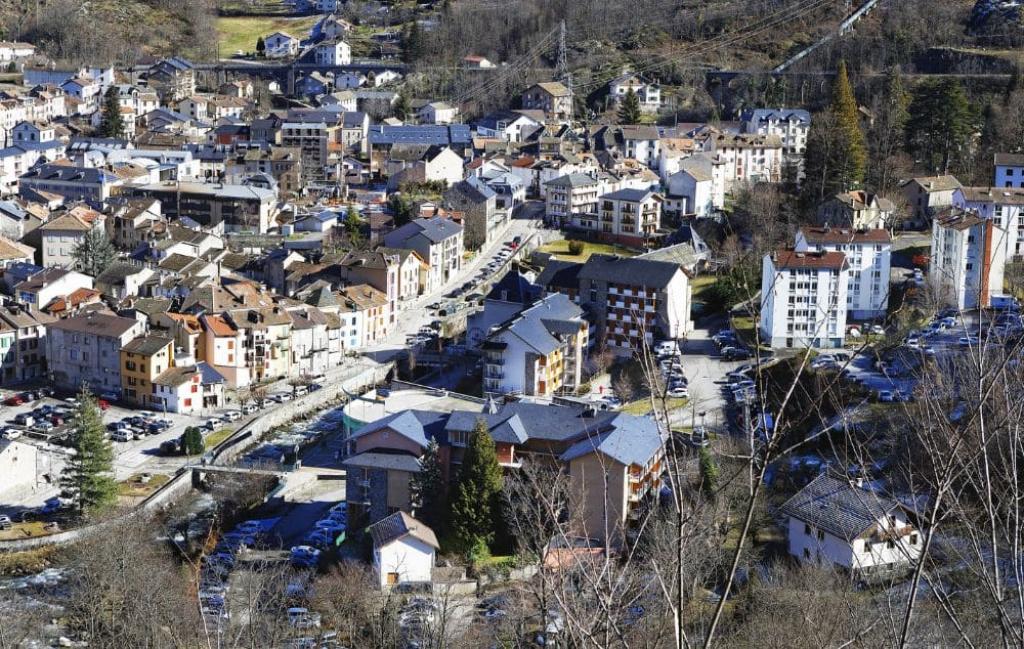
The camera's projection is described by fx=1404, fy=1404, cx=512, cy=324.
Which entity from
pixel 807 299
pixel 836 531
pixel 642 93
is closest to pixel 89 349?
pixel 807 299

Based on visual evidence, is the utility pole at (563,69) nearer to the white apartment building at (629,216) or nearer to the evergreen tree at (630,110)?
the evergreen tree at (630,110)

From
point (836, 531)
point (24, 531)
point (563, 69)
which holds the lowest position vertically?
point (24, 531)

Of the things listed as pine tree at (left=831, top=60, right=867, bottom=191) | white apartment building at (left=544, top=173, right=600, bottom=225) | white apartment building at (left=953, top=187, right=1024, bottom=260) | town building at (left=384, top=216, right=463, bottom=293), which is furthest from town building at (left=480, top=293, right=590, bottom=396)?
pine tree at (left=831, top=60, right=867, bottom=191)

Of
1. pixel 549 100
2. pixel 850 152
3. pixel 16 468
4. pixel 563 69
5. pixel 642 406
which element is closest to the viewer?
pixel 16 468

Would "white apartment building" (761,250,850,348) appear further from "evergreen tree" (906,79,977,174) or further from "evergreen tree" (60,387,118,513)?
"evergreen tree" (60,387,118,513)

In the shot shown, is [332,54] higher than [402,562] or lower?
higher

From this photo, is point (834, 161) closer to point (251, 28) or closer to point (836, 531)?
point (836, 531)
